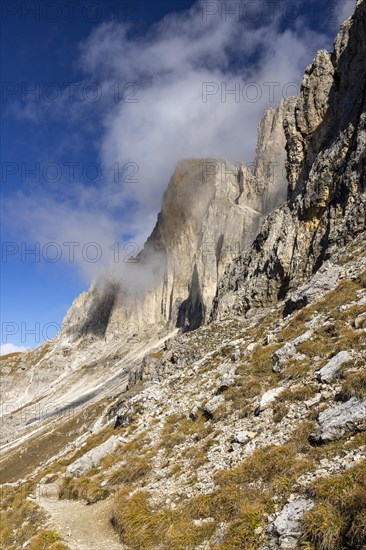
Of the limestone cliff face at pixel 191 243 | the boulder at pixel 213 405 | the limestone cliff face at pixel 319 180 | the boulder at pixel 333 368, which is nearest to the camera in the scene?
the boulder at pixel 333 368

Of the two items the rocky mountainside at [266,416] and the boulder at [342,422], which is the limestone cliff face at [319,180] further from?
the boulder at [342,422]

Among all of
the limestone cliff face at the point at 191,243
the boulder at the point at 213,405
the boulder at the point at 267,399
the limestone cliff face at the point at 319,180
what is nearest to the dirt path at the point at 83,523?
the boulder at the point at 213,405

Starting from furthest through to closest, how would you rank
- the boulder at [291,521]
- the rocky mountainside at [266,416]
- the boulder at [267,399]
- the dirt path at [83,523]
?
the boulder at [267,399] → the dirt path at [83,523] → the rocky mountainside at [266,416] → the boulder at [291,521]

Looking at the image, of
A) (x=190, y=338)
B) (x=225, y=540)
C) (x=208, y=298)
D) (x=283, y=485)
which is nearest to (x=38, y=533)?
(x=225, y=540)

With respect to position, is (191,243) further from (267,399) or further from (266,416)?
(266,416)

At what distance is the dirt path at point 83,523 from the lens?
1203 cm

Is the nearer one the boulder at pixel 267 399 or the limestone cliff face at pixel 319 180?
the boulder at pixel 267 399

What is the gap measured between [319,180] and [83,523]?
41316 millimetres

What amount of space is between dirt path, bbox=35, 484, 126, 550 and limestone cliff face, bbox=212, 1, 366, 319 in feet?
98.1

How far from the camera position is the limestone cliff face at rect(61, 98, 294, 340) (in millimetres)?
103812

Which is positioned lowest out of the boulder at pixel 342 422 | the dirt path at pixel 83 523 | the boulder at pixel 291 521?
the dirt path at pixel 83 523

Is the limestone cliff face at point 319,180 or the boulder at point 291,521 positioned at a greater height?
the limestone cliff face at point 319,180

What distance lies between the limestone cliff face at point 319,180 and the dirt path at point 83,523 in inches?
1177

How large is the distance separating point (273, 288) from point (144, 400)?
2660 centimetres
